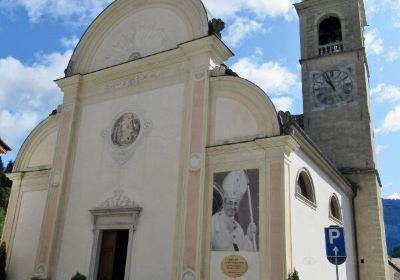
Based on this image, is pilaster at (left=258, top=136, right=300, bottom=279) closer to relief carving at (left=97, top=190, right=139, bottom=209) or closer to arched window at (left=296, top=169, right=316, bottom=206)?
arched window at (left=296, top=169, right=316, bottom=206)

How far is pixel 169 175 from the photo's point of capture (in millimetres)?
11922

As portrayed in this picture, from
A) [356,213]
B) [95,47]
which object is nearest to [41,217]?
[95,47]

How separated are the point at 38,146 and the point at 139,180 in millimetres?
5406

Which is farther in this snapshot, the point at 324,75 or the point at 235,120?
the point at 324,75

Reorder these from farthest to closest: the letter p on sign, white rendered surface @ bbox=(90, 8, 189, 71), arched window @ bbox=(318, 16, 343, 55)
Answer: arched window @ bbox=(318, 16, 343, 55), white rendered surface @ bbox=(90, 8, 189, 71), the letter p on sign

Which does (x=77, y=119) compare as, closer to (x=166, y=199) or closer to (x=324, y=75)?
(x=166, y=199)

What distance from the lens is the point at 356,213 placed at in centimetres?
1895

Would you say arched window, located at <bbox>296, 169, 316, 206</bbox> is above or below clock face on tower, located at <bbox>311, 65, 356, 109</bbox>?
below

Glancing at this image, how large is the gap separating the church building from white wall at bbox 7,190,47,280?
44 millimetres

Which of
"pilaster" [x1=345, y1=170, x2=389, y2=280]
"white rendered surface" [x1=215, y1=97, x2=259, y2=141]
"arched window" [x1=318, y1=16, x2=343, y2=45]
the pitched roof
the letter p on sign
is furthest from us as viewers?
"arched window" [x1=318, y1=16, x2=343, y2=45]

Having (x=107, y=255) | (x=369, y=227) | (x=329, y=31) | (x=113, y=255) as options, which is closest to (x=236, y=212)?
(x=113, y=255)

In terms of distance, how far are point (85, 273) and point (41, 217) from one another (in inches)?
126

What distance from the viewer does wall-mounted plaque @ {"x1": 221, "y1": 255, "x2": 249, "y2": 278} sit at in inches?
394

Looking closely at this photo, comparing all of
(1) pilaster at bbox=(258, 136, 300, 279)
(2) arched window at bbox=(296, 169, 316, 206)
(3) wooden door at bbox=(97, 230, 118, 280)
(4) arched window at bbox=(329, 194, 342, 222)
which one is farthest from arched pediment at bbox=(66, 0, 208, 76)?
(4) arched window at bbox=(329, 194, 342, 222)
